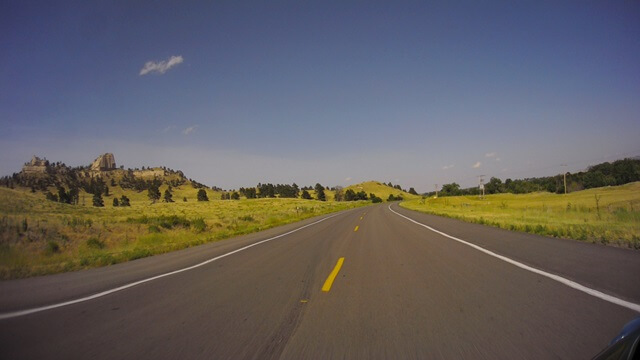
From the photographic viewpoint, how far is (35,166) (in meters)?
166

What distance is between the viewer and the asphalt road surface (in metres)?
3.71

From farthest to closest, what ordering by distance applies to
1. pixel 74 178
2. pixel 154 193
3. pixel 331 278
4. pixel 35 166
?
pixel 35 166 → pixel 74 178 → pixel 154 193 → pixel 331 278

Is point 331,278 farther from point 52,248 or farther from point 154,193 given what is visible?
point 154,193

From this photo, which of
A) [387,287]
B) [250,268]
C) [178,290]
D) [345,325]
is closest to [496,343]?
[345,325]

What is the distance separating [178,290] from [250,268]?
2.26 m

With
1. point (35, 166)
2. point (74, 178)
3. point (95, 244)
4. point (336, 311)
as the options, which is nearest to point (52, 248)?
point (95, 244)

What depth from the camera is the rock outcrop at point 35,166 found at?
154 metres

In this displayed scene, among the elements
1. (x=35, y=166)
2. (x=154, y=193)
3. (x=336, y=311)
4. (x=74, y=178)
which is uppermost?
(x=35, y=166)

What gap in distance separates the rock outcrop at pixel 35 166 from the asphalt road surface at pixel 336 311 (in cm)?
18586

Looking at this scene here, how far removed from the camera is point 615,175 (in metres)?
102

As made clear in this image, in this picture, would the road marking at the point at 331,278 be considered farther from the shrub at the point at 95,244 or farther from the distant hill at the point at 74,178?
the distant hill at the point at 74,178

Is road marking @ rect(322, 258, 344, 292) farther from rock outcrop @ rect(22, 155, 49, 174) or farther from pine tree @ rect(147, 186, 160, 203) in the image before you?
rock outcrop @ rect(22, 155, 49, 174)

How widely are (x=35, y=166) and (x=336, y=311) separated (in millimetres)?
207578

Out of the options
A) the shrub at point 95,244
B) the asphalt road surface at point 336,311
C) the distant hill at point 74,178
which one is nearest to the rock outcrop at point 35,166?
the distant hill at point 74,178
